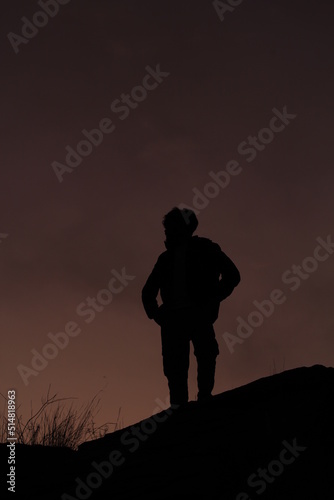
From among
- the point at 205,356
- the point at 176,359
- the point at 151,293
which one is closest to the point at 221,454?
the point at 205,356

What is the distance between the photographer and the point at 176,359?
677cm

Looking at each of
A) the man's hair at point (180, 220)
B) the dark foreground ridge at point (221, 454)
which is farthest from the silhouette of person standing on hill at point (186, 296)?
the dark foreground ridge at point (221, 454)

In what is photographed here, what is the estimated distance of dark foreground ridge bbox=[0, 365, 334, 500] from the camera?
175 inches

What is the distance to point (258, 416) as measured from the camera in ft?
17.3

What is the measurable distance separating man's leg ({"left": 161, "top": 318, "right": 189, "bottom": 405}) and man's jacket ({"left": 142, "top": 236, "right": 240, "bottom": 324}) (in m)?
0.20

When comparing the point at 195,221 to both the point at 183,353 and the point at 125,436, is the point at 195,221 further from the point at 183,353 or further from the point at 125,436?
the point at 125,436

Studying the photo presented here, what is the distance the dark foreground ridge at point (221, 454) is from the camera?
14.6ft

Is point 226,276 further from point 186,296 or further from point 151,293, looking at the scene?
point 151,293

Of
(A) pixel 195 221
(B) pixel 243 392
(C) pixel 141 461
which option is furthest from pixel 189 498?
(A) pixel 195 221

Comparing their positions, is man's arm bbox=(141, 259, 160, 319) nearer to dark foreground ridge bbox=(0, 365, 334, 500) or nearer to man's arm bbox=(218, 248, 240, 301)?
man's arm bbox=(218, 248, 240, 301)

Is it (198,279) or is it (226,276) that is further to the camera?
(226,276)

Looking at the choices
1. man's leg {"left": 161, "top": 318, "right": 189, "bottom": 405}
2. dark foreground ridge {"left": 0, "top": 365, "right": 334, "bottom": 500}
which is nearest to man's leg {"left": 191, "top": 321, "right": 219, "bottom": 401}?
man's leg {"left": 161, "top": 318, "right": 189, "bottom": 405}

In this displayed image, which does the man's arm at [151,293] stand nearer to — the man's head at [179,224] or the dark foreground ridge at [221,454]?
the man's head at [179,224]

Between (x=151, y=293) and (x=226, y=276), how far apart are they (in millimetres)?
729
